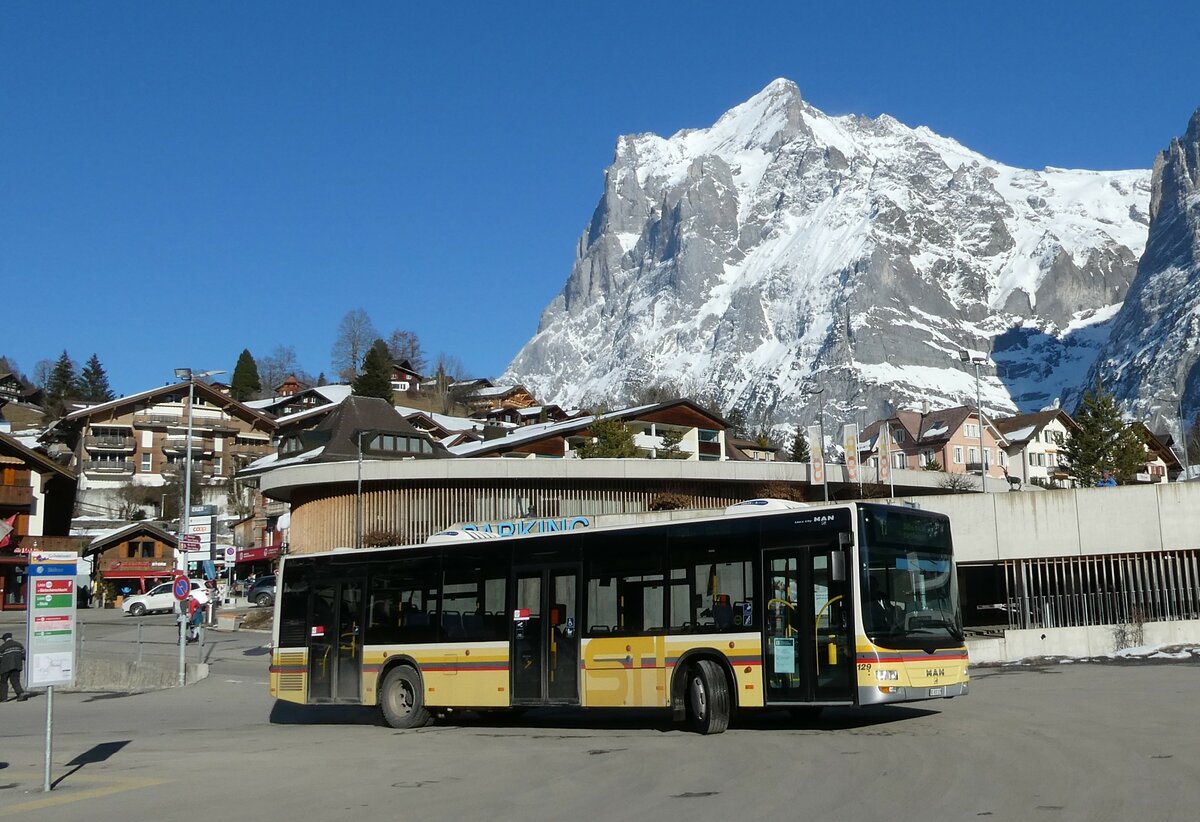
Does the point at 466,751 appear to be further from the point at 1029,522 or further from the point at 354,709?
the point at 1029,522

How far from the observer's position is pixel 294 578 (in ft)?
69.4

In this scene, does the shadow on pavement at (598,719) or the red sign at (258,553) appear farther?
the red sign at (258,553)

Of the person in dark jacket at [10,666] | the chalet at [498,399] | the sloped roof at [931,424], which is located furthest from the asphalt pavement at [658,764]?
the chalet at [498,399]

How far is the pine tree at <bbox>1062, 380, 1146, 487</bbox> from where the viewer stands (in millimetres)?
67812

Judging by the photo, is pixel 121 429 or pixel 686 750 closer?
pixel 686 750

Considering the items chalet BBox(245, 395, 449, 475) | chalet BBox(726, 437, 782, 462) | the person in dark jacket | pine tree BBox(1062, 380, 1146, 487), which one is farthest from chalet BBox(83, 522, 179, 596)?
pine tree BBox(1062, 380, 1146, 487)

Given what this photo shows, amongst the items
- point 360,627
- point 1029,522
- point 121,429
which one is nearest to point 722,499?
point 1029,522

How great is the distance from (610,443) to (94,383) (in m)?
119

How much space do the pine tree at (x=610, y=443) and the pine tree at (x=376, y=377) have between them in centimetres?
6028

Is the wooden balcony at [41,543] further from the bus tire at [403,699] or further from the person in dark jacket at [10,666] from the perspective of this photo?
the bus tire at [403,699]

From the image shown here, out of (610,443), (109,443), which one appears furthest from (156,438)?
(610,443)

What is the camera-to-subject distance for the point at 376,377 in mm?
128125

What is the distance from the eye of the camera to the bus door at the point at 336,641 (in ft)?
65.3

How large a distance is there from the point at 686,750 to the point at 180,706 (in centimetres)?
1400
